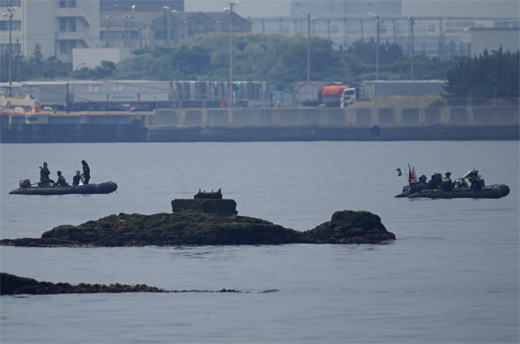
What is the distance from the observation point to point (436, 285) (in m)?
36.0

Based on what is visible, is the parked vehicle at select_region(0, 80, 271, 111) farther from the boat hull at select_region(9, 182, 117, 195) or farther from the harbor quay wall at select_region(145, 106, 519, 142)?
the boat hull at select_region(9, 182, 117, 195)

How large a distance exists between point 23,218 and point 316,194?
80.5 ft

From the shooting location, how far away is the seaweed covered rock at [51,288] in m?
34.2

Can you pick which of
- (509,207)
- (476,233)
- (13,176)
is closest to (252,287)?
(476,233)

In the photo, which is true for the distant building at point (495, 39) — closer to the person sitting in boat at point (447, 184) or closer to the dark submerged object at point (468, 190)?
the dark submerged object at point (468, 190)

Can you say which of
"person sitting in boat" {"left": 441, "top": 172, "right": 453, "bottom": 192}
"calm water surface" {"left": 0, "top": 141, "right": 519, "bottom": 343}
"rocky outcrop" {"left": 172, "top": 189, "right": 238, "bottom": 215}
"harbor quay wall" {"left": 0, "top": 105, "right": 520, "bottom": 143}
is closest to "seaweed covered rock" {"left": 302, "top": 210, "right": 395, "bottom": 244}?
"calm water surface" {"left": 0, "top": 141, "right": 519, "bottom": 343}

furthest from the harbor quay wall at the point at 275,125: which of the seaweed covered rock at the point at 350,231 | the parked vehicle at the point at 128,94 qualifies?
the seaweed covered rock at the point at 350,231

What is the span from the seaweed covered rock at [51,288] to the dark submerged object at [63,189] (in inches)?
1411

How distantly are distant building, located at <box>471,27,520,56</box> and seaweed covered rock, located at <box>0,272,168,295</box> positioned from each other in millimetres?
154857

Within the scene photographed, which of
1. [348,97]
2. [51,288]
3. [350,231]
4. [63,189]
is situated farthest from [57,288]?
[348,97]

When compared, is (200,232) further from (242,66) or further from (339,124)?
(242,66)

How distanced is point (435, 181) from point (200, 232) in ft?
74.0

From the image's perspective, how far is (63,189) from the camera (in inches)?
2773

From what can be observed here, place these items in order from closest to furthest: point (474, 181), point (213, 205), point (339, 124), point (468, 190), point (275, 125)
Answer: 1. point (213, 205)
2. point (474, 181)
3. point (468, 190)
4. point (339, 124)
5. point (275, 125)
